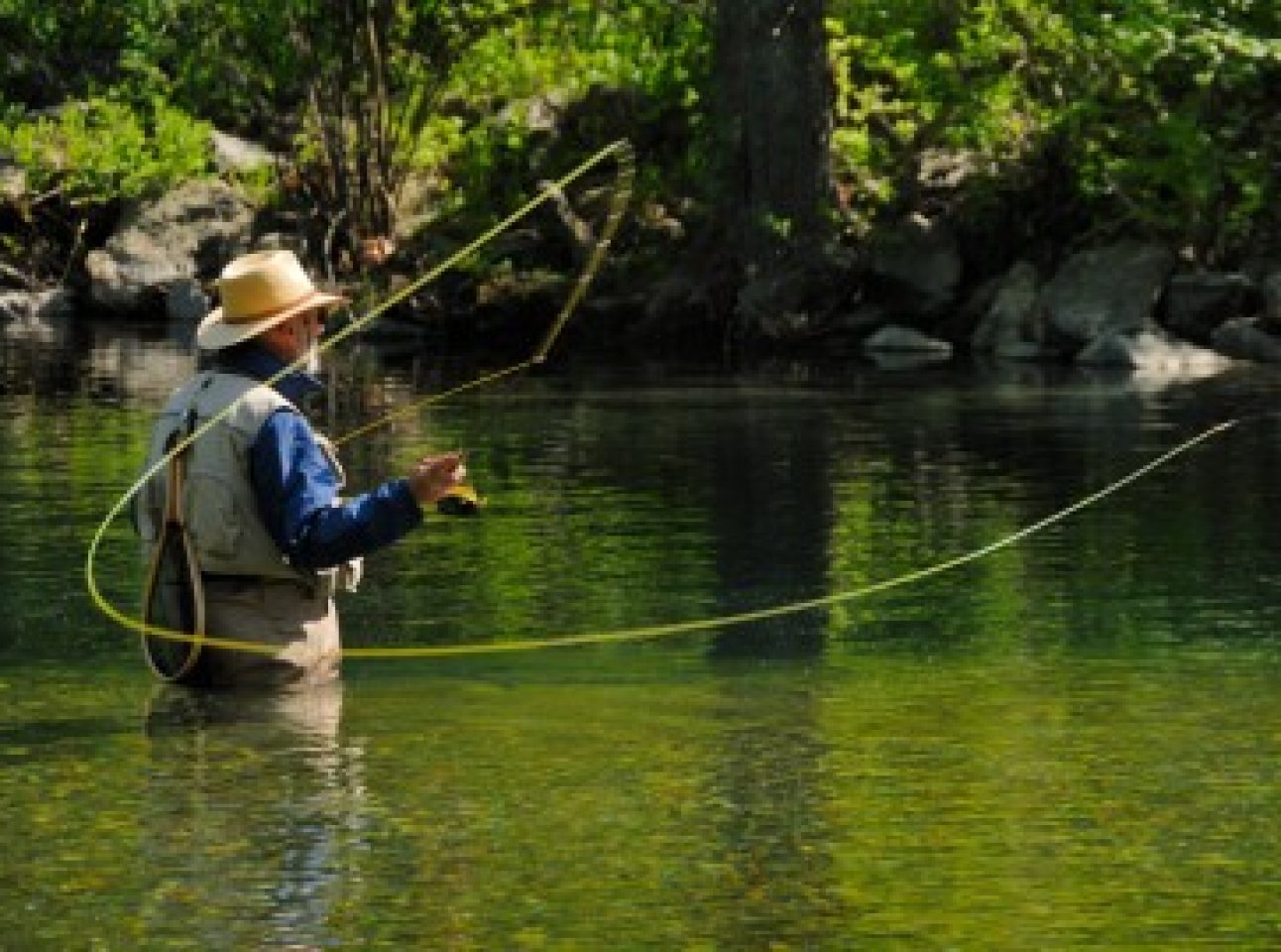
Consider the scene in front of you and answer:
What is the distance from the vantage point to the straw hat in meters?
10.3

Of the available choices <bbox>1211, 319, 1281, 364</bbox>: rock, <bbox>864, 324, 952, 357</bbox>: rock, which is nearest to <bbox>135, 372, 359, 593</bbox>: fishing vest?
<bbox>1211, 319, 1281, 364</bbox>: rock

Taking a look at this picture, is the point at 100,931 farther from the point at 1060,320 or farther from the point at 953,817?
the point at 1060,320

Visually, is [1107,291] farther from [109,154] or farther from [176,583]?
[176,583]

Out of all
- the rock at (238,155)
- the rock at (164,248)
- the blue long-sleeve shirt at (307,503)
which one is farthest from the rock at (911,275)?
the blue long-sleeve shirt at (307,503)

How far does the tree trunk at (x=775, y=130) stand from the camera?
28.6 m

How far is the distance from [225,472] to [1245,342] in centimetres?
1746

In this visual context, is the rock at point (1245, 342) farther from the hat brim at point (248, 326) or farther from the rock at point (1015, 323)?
the hat brim at point (248, 326)

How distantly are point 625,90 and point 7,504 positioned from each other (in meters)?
15.1

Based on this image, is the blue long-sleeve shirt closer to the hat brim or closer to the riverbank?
the hat brim

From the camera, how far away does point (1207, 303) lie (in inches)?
1083

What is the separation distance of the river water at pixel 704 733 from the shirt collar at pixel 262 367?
888 mm

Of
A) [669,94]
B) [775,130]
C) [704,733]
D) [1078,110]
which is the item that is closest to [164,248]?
[669,94]

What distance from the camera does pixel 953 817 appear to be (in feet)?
29.6

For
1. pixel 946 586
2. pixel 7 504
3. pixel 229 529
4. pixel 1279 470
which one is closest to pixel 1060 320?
pixel 1279 470
